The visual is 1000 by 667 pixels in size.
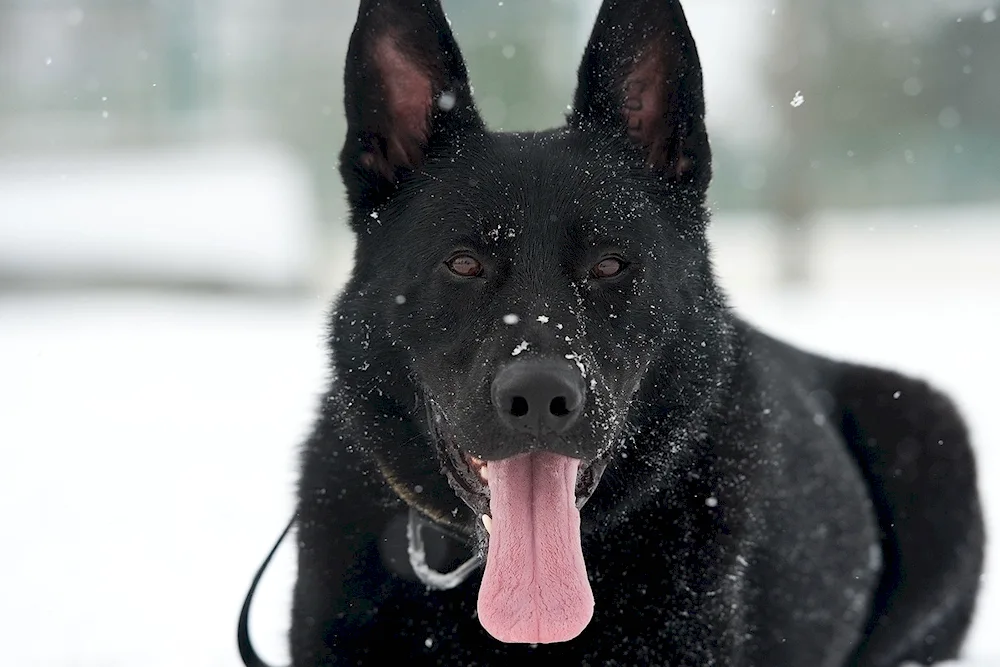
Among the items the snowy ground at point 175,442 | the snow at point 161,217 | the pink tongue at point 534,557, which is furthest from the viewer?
the snow at point 161,217

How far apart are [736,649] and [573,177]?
128cm

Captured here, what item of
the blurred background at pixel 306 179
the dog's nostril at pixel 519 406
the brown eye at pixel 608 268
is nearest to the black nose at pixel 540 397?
the dog's nostril at pixel 519 406

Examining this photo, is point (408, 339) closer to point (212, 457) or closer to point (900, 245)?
point (212, 457)

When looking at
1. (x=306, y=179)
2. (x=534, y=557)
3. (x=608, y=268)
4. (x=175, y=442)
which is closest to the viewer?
(x=534, y=557)

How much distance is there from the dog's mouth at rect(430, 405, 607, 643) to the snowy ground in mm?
804

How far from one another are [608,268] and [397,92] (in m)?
0.75

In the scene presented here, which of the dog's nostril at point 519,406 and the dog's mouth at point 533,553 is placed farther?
the dog's mouth at point 533,553

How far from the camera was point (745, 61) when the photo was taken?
635 inches

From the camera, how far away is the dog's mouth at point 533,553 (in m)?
2.37

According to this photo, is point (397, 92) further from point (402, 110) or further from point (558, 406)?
point (558, 406)

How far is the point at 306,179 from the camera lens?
14.5 metres

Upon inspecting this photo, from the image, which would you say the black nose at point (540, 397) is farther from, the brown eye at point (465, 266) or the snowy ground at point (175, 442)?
the snowy ground at point (175, 442)

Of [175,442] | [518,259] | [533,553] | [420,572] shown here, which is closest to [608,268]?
[518,259]

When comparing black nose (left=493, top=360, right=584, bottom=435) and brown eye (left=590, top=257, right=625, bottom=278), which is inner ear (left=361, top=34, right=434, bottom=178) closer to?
brown eye (left=590, top=257, right=625, bottom=278)
